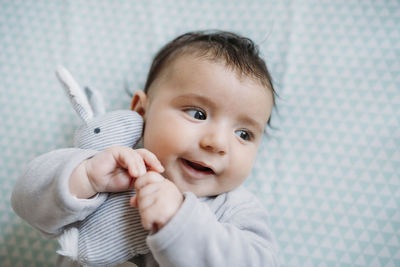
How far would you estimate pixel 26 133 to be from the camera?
1.24 meters

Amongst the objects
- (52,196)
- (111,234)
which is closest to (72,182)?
(52,196)

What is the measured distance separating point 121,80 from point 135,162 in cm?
57

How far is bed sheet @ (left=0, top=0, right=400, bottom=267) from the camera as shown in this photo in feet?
3.71

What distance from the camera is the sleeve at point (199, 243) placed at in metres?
0.71

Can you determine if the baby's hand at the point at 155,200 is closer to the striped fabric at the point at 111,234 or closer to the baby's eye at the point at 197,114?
the striped fabric at the point at 111,234

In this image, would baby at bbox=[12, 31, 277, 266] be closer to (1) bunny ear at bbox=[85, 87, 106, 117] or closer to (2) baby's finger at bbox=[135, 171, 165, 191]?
(2) baby's finger at bbox=[135, 171, 165, 191]

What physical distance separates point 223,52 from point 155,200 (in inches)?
19.0

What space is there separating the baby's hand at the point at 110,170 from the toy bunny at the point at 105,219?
0.07m

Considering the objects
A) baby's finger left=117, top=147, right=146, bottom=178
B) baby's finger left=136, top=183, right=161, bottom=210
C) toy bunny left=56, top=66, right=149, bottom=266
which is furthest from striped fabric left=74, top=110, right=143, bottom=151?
A: baby's finger left=136, top=183, right=161, bottom=210

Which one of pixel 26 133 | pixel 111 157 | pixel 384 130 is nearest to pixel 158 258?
pixel 111 157

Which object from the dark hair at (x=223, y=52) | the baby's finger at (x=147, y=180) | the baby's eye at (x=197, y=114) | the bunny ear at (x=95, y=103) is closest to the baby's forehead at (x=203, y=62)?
the dark hair at (x=223, y=52)

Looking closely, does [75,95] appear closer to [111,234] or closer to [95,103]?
[95,103]

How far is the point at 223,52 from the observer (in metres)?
0.98

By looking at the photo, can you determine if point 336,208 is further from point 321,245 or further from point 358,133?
point 358,133
